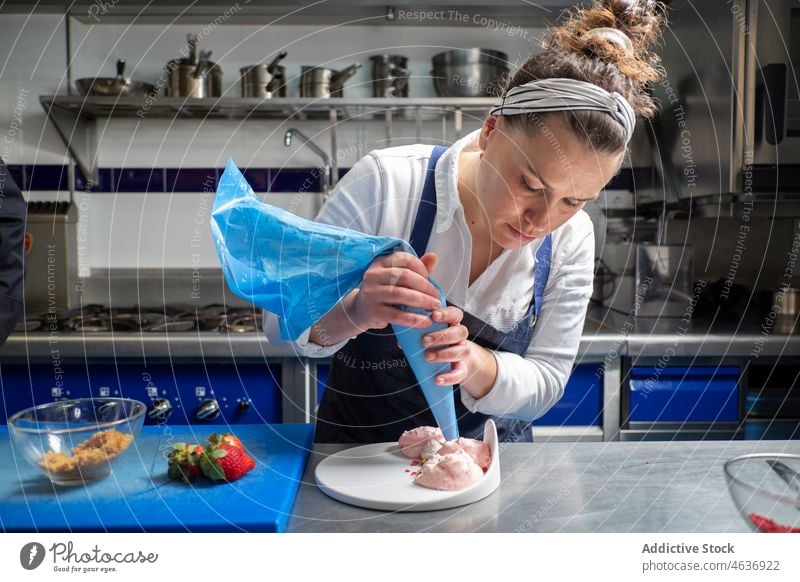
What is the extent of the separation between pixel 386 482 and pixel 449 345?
12 centimetres

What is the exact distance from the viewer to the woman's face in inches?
21.0

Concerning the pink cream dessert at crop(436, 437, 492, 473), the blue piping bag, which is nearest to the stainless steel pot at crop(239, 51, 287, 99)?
the blue piping bag

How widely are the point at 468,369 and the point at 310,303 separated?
0.15 meters

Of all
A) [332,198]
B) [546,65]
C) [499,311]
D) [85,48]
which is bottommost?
[499,311]

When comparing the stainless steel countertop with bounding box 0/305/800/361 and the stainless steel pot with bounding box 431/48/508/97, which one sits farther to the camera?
the stainless steel pot with bounding box 431/48/508/97

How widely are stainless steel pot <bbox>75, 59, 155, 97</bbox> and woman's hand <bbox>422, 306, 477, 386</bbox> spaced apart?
1085 mm

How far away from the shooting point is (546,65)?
1.79 ft

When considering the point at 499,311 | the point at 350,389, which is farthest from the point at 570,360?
the point at 350,389

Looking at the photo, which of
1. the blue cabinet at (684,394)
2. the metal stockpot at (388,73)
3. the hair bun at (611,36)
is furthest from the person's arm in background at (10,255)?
the blue cabinet at (684,394)

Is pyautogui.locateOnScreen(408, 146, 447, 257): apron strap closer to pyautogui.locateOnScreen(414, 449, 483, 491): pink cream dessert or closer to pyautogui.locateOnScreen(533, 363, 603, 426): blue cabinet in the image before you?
pyautogui.locateOnScreen(414, 449, 483, 491): pink cream dessert
